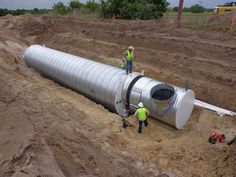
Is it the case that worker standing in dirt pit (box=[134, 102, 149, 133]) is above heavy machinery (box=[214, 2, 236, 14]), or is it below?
below

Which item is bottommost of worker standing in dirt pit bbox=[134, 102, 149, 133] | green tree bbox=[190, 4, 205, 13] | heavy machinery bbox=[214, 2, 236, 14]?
worker standing in dirt pit bbox=[134, 102, 149, 133]

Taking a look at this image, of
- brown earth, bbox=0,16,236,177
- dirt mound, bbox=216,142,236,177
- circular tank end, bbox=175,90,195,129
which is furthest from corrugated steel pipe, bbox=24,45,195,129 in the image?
dirt mound, bbox=216,142,236,177

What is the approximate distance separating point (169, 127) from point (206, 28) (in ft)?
51.1

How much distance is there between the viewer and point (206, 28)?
87.5ft

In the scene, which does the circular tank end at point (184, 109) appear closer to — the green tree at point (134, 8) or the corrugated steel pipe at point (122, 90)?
the corrugated steel pipe at point (122, 90)

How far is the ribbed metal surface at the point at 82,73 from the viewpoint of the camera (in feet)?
48.8

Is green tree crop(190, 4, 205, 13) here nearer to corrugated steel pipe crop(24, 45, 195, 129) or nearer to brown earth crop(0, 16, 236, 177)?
brown earth crop(0, 16, 236, 177)

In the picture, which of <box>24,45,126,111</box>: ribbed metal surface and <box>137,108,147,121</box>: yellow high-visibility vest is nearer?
<box>137,108,147,121</box>: yellow high-visibility vest

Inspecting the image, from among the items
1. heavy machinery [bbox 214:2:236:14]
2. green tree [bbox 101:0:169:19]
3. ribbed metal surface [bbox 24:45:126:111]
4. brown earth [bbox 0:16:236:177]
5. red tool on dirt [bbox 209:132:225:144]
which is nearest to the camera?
brown earth [bbox 0:16:236:177]

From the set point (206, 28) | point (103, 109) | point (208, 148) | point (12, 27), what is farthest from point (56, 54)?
point (12, 27)

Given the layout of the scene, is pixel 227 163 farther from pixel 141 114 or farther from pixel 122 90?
pixel 122 90

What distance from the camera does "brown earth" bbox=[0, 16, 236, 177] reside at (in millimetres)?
8969

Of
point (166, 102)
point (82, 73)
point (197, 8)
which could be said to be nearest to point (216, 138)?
point (166, 102)

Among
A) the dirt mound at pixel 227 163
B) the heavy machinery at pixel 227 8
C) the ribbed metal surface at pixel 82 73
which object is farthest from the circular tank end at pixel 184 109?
the heavy machinery at pixel 227 8
